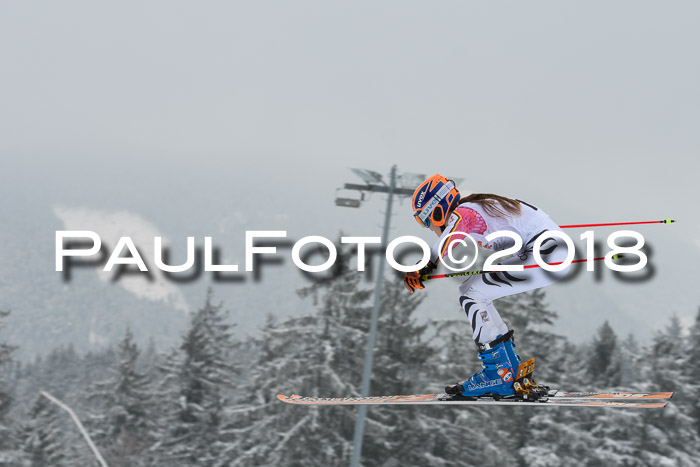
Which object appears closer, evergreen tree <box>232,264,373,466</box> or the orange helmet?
the orange helmet

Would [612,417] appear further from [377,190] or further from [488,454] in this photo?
[377,190]

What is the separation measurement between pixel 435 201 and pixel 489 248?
2.04 ft

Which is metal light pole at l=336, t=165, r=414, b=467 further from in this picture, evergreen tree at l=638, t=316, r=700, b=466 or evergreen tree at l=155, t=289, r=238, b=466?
evergreen tree at l=155, t=289, r=238, b=466

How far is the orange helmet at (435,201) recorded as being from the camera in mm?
5633

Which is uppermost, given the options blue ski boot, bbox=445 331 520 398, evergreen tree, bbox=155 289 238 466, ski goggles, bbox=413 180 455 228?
ski goggles, bbox=413 180 455 228

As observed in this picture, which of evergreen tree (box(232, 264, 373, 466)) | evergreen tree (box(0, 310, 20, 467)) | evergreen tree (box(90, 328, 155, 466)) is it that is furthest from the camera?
evergreen tree (box(90, 328, 155, 466))

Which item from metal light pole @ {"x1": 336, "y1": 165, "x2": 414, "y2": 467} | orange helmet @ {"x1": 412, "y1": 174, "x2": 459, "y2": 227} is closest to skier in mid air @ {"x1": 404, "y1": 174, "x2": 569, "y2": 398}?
orange helmet @ {"x1": 412, "y1": 174, "x2": 459, "y2": 227}

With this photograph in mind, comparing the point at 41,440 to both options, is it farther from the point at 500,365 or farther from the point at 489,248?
the point at 489,248

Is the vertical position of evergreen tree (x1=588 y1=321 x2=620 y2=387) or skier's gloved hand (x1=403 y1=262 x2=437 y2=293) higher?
skier's gloved hand (x1=403 y1=262 x2=437 y2=293)

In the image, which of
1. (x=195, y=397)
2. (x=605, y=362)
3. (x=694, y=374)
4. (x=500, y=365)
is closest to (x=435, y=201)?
(x=500, y=365)

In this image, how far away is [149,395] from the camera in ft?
120

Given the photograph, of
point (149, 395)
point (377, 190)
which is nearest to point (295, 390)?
point (377, 190)

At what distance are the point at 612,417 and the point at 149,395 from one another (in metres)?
24.1

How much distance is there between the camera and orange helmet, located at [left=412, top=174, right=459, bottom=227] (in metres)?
5.63
